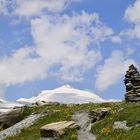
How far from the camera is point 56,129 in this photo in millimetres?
55531

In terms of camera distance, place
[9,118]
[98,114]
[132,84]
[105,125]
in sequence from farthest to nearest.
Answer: [132,84] → [9,118] → [98,114] → [105,125]

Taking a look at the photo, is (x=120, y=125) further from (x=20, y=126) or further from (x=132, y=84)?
(x=132, y=84)

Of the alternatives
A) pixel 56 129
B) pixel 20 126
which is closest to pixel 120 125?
pixel 56 129

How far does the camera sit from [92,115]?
60094 millimetres

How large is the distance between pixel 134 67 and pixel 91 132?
25.7 metres

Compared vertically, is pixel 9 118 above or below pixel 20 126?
above

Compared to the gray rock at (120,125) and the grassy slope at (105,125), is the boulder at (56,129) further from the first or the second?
the gray rock at (120,125)

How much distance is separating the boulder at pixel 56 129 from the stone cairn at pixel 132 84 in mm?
18287

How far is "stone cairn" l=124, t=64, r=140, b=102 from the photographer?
7350 cm

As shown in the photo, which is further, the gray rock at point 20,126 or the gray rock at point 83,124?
the gray rock at point 20,126

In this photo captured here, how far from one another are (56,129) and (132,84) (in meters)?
23.9

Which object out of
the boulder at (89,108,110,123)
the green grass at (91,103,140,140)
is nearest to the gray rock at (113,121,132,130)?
the green grass at (91,103,140,140)

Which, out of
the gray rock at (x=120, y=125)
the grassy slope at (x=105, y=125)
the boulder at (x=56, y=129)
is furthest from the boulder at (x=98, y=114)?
the gray rock at (x=120, y=125)

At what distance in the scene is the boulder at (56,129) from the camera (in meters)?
55.2
